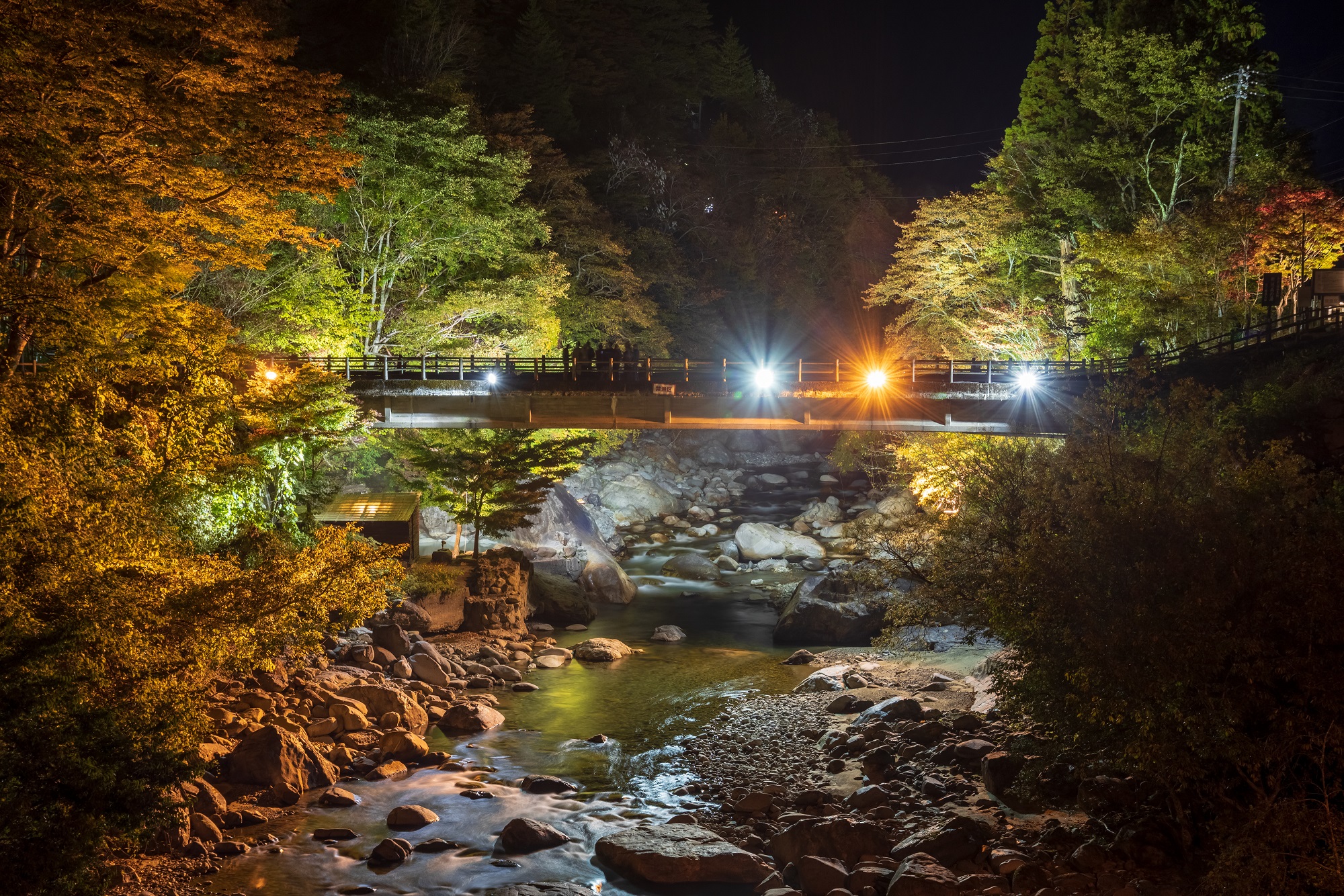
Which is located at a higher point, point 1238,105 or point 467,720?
point 1238,105

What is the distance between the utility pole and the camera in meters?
28.4

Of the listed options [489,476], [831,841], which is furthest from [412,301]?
[831,841]

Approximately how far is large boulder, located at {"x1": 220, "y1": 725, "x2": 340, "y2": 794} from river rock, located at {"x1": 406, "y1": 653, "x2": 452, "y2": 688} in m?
4.87

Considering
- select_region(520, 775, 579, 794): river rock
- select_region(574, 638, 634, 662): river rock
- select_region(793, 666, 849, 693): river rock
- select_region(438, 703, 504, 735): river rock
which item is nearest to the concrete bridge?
select_region(574, 638, 634, 662): river rock

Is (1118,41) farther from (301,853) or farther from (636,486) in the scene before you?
(301,853)

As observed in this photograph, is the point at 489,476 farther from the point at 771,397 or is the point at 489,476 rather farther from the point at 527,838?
the point at 527,838

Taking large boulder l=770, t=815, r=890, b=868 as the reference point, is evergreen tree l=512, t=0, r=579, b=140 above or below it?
above

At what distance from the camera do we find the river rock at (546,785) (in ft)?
47.1

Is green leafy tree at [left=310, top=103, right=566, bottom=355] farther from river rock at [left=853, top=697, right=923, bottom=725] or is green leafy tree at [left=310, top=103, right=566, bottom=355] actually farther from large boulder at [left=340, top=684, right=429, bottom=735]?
river rock at [left=853, top=697, right=923, bottom=725]

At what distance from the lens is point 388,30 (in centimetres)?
3981

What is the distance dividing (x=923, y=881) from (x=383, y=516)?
1762 centimetres

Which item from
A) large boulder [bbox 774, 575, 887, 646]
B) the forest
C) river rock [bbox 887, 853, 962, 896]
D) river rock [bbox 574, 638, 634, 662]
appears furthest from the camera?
large boulder [bbox 774, 575, 887, 646]

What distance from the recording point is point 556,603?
25.1m

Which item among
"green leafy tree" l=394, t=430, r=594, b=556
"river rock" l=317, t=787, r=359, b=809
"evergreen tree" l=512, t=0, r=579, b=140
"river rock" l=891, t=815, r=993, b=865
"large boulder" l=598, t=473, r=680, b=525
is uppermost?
"evergreen tree" l=512, t=0, r=579, b=140
